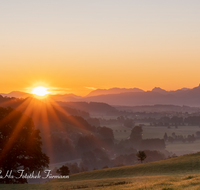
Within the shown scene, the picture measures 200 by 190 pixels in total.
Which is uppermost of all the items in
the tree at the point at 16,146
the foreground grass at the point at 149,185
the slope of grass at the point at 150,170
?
the tree at the point at 16,146

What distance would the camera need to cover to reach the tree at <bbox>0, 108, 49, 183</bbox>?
149 feet

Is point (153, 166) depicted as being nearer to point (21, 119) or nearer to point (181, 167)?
point (181, 167)

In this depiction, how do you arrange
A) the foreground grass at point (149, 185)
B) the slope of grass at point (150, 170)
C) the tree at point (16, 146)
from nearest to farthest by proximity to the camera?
the foreground grass at point (149, 185) → the slope of grass at point (150, 170) → the tree at point (16, 146)

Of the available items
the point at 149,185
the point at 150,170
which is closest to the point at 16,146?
the point at 150,170

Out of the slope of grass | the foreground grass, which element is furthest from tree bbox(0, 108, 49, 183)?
the foreground grass

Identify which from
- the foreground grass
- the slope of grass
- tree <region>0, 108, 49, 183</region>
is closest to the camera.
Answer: the foreground grass

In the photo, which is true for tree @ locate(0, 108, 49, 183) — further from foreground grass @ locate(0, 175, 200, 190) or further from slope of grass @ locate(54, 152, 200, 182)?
foreground grass @ locate(0, 175, 200, 190)

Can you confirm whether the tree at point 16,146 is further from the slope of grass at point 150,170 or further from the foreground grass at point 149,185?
the foreground grass at point 149,185

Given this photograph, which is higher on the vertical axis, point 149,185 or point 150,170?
point 150,170

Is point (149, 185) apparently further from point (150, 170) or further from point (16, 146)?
point (16, 146)

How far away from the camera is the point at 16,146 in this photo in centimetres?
4622

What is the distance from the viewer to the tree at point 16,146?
45406 millimetres

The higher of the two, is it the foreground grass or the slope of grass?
the slope of grass

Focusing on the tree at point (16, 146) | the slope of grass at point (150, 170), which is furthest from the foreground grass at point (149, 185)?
the slope of grass at point (150, 170)
